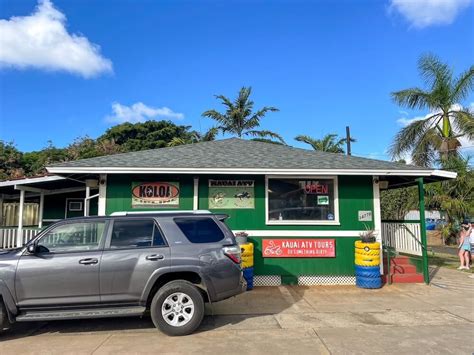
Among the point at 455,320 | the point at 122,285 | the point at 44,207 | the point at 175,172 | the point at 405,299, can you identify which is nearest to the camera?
the point at 122,285

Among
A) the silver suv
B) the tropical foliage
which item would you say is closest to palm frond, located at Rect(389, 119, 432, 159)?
the tropical foliage

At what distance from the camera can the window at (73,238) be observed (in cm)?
602

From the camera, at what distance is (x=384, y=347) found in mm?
5504

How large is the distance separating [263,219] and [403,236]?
4871 mm

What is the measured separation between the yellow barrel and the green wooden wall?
2.23 ft

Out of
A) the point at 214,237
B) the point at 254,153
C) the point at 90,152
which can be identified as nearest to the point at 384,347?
the point at 214,237

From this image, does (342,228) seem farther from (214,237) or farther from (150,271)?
(150,271)

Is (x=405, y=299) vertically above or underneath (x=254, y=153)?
underneath

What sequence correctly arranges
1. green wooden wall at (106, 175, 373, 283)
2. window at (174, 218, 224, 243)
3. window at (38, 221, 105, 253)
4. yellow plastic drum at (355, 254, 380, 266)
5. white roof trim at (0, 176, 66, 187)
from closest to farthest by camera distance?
window at (38, 221, 105, 253)
window at (174, 218, 224, 243)
yellow plastic drum at (355, 254, 380, 266)
green wooden wall at (106, 175, 373, 283)
white roof trim at (0, 176, 66, 187)

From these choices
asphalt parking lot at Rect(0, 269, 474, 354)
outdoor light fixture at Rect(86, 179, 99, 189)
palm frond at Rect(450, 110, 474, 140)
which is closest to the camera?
asphalt parking lot at Rect(0, 269, 474, 354)

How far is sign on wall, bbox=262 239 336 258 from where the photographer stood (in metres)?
10.1

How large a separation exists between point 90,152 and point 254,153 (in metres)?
24.4

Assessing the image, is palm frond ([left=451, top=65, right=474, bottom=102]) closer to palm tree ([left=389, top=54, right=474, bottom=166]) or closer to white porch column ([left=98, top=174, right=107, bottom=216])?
palm tree ([left=389, top=54, right=474, bottom=166])

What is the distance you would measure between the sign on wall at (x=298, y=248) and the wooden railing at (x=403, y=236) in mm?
2699
